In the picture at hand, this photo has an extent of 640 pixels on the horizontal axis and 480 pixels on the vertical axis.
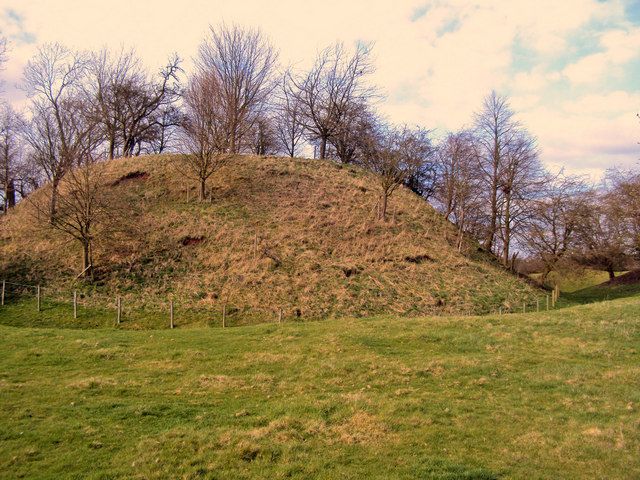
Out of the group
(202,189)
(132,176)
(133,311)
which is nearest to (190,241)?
(202,189)

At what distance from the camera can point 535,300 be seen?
30.9 metres

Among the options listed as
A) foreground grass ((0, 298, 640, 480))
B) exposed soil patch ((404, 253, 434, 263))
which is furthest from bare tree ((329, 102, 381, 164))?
foreground grass ((0, 298, 640, 480))

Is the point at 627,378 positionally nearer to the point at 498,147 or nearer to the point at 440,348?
the point at 440,348

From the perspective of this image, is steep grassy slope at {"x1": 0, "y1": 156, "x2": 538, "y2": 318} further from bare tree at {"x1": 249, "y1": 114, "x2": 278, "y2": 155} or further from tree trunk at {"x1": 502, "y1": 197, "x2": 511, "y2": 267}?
bare tree at {"x1": 249, "y1": 114, "x2": 278, "y2": 155}

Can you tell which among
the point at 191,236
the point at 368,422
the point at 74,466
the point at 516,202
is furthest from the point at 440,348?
the point at 516,202

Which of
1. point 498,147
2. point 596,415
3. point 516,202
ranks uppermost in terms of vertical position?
point 498,147

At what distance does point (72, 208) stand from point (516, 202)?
35828mm

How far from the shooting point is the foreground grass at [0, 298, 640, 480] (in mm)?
7785

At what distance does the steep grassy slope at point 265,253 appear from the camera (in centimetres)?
2736

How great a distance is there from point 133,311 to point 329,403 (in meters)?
17.4

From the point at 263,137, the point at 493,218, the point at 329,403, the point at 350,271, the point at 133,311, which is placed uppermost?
the point at 263,137

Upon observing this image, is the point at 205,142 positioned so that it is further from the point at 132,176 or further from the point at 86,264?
the point at 86,264

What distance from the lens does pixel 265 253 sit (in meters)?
30.8

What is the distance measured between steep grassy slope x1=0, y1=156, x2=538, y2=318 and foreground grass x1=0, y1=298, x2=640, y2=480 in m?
9.15
